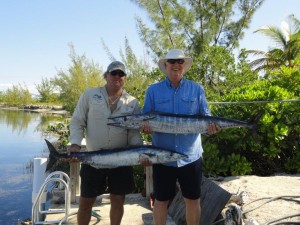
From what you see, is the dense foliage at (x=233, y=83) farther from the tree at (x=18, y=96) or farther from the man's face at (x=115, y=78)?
the tree at (x=18, y=96)

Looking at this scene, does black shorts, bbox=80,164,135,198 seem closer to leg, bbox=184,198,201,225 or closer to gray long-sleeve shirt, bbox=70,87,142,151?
gray long-sleeve shirt, bbox=70,87,142,151

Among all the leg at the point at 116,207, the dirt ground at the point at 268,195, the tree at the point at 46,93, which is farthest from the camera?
the tree at the point at 46,93

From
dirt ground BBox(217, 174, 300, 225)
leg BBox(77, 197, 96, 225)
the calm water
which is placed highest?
leg BBox(77, 197, 96, 225)

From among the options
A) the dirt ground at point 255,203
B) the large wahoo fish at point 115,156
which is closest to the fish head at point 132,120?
the large wahoo fish at point 115,156

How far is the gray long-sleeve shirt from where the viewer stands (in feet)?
12.3

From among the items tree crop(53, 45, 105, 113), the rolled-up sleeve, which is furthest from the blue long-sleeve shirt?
tree crop(53, 45, 105, 113)

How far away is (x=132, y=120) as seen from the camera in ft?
11.9

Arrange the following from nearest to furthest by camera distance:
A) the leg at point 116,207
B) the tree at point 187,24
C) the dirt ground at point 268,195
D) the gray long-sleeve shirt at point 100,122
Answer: the gray long-sleeve shirt at point 100,122, the leg at point 116,207, the dirt ground at point 268,195, the tree at point 187,24

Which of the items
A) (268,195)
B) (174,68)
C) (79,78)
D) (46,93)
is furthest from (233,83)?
(46,93)

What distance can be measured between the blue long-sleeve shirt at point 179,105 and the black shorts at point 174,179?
0.08 meters

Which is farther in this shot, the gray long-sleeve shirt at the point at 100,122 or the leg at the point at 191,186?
the gray long-sleeve shirt at the point at 100,122

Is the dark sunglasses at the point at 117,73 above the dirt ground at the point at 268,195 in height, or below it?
above

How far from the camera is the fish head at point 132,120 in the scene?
3602mm

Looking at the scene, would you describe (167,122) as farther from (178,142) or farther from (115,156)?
(115,156)
